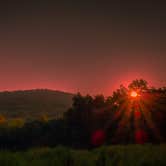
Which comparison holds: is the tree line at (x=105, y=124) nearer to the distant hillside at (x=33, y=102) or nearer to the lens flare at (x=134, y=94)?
the lens flare at (x=134, y=94)

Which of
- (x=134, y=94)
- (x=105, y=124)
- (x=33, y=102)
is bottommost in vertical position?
(x=105, y=124)

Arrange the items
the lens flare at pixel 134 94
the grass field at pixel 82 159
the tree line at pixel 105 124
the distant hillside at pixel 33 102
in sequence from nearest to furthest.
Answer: the grass field at pixel 82 159
the tree line at pixel 105 124
the lens flare at pixel 134 94
the distant hillside at pixel 33 102

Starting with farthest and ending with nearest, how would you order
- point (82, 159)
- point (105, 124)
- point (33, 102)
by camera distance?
point (33, 102), point (105, 124), point (82, 159)

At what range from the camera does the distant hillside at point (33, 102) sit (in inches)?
5663

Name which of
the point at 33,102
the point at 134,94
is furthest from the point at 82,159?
the point at 33,102

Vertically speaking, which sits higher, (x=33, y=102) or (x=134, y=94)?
(x=33, y=102)

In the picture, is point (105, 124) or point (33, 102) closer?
point (105, 124)

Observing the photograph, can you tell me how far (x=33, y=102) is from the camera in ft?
550

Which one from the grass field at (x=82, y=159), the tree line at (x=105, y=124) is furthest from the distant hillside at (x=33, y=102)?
the grass field at (x=82, y=159)

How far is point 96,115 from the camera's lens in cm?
4488

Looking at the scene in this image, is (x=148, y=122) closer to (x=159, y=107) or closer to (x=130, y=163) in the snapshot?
(x=159, y=107)

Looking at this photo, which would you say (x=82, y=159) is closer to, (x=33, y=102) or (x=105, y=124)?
(x=105, y=124)

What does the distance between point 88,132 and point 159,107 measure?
32.0 ft

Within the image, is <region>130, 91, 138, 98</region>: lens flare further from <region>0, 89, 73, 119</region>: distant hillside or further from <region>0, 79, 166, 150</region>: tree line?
<region>0, 89, 73, 119</region>: distant hillside
